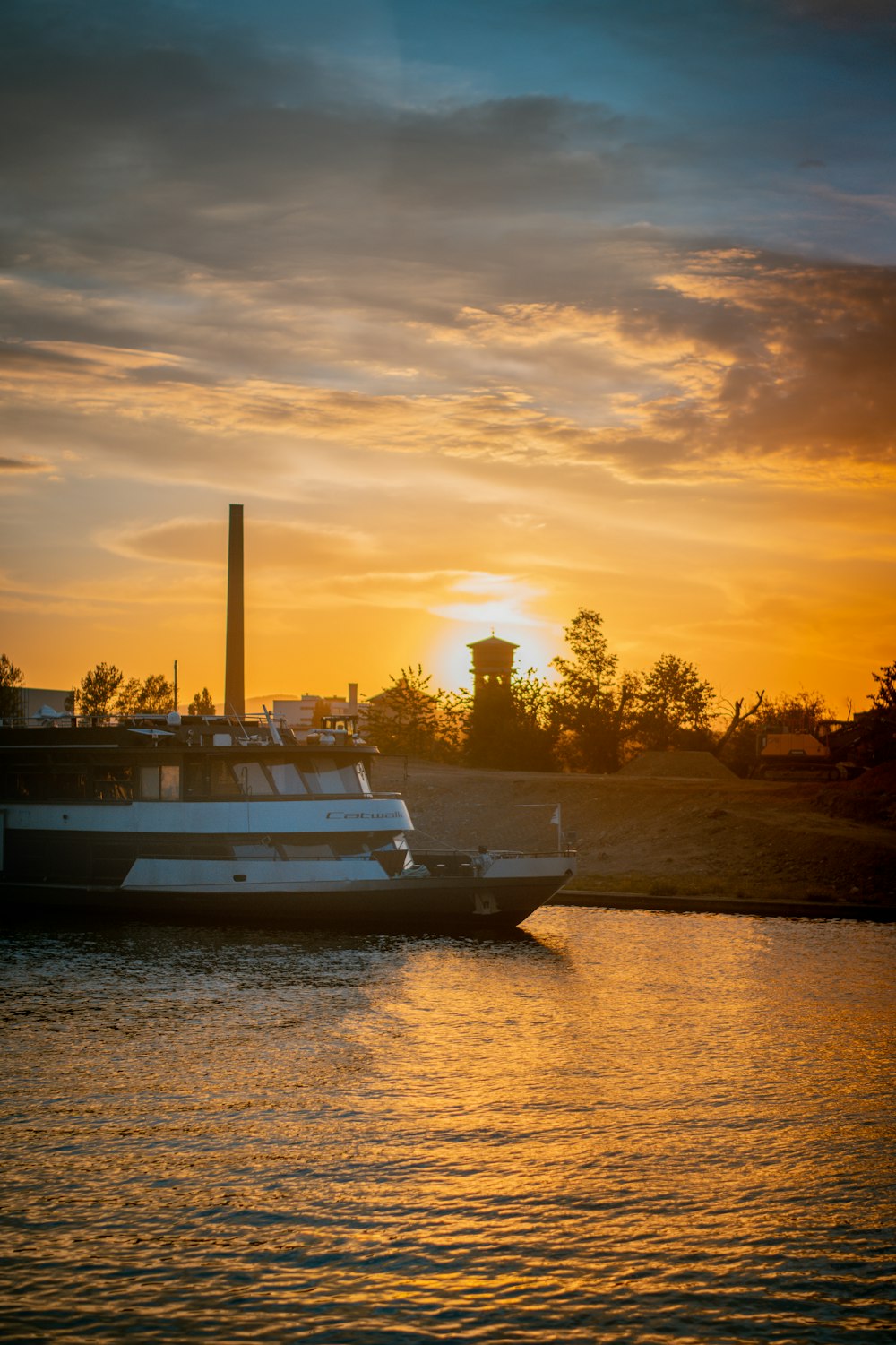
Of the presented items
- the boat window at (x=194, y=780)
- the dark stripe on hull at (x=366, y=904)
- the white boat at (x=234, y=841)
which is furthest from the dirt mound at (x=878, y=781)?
the boat window at (x=194, y=780)

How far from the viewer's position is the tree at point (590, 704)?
A: 79.4 metres

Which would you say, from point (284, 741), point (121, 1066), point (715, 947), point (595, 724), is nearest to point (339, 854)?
point (284, 741)

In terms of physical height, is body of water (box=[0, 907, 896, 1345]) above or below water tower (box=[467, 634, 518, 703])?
below

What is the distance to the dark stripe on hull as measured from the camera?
29.9 meters

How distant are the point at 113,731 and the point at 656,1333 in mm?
26536

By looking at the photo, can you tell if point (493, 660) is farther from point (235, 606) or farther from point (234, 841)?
point (234, 841)

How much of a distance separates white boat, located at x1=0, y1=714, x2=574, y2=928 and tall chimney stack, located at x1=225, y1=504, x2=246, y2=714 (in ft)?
84.7

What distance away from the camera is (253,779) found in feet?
106

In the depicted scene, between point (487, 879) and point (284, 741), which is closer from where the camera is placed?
point (487, 879)

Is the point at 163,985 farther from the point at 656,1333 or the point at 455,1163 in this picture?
the point at 656,1333

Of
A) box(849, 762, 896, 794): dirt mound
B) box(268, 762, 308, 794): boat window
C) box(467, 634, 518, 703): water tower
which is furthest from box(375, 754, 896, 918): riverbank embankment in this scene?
box(467, 634, 518, 703): water tower

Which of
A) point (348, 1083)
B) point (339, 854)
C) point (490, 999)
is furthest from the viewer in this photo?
point (339, 854)

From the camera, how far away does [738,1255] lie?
427 inches

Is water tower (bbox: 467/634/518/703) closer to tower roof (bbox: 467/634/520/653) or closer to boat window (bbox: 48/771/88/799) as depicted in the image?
tower roof (bbox: 467/634/520/653)
